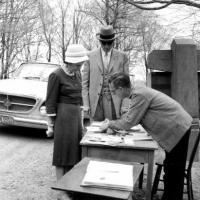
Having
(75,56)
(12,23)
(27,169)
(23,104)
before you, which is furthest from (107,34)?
(12,23)

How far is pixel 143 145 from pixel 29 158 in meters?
3.31

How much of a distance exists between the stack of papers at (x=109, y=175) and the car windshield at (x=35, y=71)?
6.34 metres

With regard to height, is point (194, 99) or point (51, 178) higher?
point (194, 99)

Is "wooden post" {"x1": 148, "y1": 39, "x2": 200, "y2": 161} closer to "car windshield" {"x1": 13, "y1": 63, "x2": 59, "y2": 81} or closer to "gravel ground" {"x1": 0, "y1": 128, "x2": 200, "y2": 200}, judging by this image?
"gravel ground" {"x1": 0, "y1": 128, "x2": 200, "y2": 200}

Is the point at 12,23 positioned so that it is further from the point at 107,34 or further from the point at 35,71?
the point at 107,34

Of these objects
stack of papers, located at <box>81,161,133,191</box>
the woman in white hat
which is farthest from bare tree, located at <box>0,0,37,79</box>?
stack of papers, located at <box>81,161,133,191</box>

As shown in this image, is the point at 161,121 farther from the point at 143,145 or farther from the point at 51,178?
the point at 51,178

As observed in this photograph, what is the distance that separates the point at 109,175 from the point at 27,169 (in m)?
3.39

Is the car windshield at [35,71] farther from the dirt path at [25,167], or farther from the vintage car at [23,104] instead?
the dirt path at [25,167]

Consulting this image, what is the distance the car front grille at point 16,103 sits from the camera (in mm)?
8258

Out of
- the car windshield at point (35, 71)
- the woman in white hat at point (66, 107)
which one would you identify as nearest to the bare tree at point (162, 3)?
the car windshield at point (35, 71)

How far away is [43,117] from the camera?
811cm

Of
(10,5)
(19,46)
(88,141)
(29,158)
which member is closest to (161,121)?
(88,141)

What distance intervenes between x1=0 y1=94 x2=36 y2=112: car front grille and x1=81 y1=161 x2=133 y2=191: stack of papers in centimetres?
515
